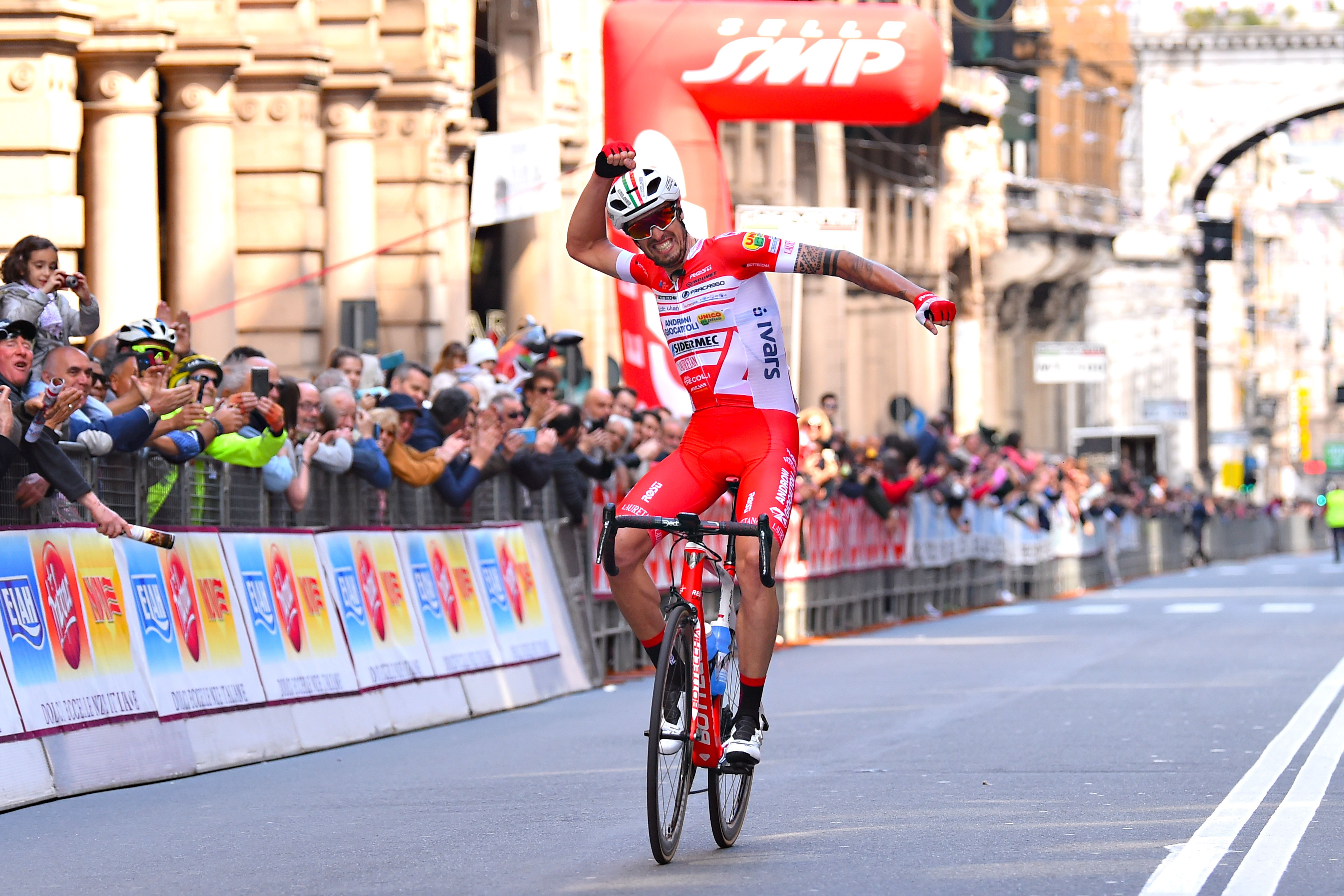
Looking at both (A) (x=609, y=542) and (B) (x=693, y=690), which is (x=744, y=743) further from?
(A) (x=609, y=542)

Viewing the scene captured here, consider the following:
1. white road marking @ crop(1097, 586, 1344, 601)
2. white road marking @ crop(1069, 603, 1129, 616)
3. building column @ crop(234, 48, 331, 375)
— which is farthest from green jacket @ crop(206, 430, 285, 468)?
white road marking @ crop(1097, 586, 1344, 601)

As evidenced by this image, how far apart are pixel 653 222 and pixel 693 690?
1606mm

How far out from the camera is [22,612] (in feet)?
34.1

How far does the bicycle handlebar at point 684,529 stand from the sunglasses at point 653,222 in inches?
38.3

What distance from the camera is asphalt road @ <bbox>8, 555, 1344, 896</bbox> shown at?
25.8 ft

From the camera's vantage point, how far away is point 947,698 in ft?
49.7

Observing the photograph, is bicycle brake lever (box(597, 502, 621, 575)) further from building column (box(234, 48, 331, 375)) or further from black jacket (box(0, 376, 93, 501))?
building column (box(234, 48, 331, 375))

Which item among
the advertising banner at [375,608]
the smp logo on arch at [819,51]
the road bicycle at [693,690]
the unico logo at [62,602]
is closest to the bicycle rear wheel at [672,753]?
the road bicycle at [693,690]

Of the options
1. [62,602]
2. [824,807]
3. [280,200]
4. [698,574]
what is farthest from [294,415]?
[280,200]

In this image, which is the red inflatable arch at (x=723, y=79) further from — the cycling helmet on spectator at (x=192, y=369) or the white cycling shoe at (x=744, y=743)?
the white cycling shoe at (x=744, y=743)

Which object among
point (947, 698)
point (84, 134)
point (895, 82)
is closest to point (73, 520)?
point (947, 698)

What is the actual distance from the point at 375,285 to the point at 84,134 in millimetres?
5247

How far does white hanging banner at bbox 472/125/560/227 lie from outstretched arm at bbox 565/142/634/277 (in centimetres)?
1352

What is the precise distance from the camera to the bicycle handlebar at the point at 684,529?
836cm
